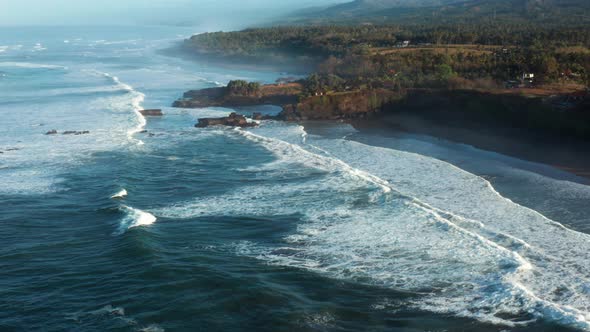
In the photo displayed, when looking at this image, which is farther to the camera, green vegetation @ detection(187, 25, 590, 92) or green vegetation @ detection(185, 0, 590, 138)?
green vegetation @ detection(187, 25, 590, 92)

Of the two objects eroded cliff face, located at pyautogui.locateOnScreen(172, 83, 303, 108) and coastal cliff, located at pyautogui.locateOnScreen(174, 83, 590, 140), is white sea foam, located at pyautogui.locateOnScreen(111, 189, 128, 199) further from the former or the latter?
eroded cliff face, located at pyautogui.locateOnScreen(172, 83, 303, 108)

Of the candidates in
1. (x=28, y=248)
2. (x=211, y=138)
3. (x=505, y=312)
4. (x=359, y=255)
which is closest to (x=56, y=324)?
(x=28, y=248)

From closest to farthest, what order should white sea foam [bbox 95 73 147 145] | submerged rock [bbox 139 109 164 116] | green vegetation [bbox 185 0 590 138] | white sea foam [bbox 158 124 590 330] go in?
white sea foam [bbox 158 124 590 330]
green vegetation [bbox 185 0 590 138]
white sea foam [bbox 95 73 147 145]
submerged rock [bbox 139 109 164 116]

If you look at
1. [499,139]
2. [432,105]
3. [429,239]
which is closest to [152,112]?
[432,105]

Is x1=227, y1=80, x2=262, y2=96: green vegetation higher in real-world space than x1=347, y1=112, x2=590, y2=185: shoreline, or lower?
higher

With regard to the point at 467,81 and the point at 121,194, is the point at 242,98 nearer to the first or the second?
the point at 467,81

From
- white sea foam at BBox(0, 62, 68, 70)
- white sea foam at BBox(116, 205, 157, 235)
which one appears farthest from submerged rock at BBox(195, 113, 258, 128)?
white sea foam at BBox(0, 62, 68, 70)

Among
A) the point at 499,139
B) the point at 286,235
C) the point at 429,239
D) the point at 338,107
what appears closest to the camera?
the point at 429,239
